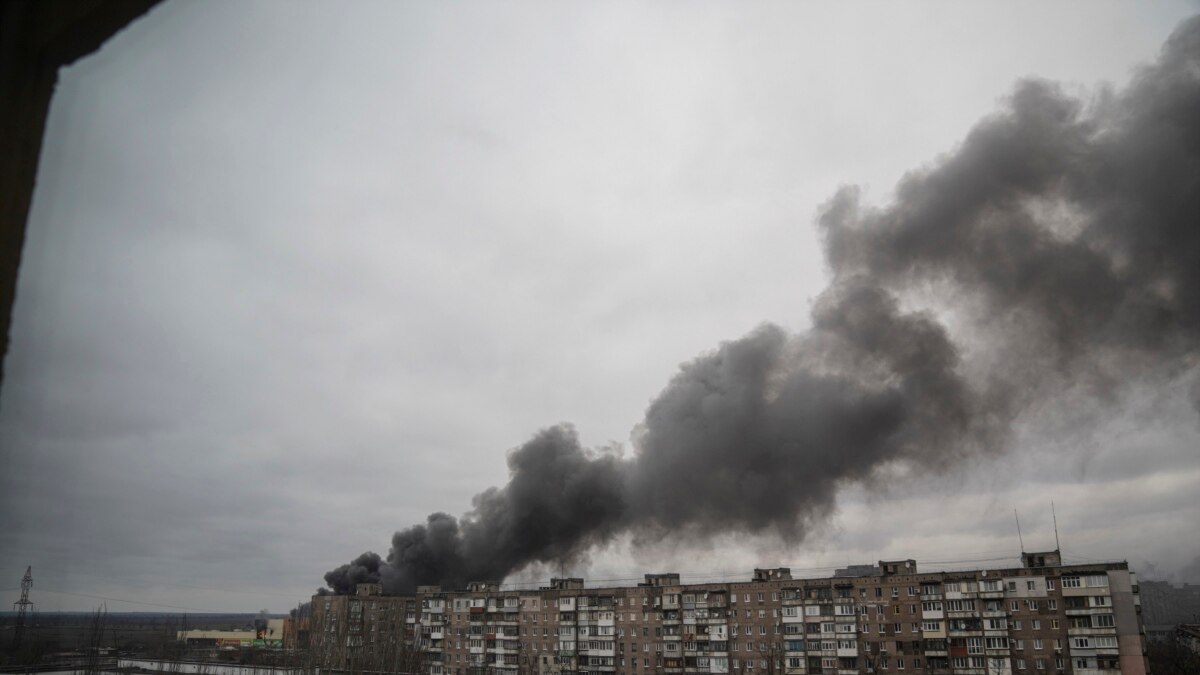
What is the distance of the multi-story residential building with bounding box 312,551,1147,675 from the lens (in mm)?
39844

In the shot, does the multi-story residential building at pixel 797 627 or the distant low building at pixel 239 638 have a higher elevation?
the multi-story residential building at pixel 797 627

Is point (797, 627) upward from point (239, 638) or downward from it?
upward

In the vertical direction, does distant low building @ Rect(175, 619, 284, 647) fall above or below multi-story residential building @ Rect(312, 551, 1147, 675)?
below

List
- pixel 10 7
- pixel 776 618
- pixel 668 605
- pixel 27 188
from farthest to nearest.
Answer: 1. pixel 668 605
2. pixel 776 618
3. pixel 27 188
4. pixel 10 7

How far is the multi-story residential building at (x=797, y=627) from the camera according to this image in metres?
39.8

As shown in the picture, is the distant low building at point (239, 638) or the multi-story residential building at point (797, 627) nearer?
the multi-story residential building at point (797, 627)

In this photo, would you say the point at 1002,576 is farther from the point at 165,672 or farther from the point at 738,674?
the point at 165,672

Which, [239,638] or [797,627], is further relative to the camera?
[239,638]

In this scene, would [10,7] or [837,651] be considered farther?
[837,651]

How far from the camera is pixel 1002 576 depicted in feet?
138

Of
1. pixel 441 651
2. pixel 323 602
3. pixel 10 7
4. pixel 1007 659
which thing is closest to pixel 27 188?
pixel 10 7

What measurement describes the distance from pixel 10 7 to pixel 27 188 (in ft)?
1.44

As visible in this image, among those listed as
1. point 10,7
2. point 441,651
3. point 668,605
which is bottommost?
point 441,651

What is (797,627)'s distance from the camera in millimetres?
45719
